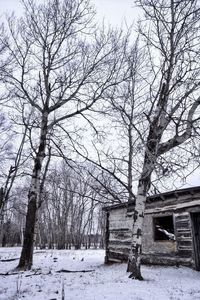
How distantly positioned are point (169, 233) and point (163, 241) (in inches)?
23.9

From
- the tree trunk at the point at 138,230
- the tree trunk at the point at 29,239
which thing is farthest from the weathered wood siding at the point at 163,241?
the tree trunk at the point at 29,239

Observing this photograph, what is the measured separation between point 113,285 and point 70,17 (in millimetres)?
11876

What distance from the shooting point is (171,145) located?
905cm

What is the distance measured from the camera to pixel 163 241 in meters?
12.8

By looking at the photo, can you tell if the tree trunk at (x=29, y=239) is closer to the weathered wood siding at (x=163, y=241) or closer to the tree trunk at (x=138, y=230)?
the tree trunk at (x=138, y=230)

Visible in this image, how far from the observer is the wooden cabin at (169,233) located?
11.7 m

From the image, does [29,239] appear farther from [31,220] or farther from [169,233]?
[169,233]

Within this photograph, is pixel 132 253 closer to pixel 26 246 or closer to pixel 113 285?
pixel 113 285

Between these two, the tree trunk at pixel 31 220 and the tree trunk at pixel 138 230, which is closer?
the tree trunk at pixel 138 230

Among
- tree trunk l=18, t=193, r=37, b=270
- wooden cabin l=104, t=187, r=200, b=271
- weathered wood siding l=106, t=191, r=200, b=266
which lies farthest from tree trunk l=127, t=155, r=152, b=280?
tree trunk l=18, t=193, r=37, b=270

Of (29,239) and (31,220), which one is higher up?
(31,220)

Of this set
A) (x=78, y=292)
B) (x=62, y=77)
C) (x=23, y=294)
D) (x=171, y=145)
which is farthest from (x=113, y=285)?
(x=62, y=77)

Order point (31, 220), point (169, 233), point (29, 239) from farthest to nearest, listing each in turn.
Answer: point (169, 233), point (31, 220), point (29, 239)

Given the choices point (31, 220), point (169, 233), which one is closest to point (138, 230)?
point (31, 220)
